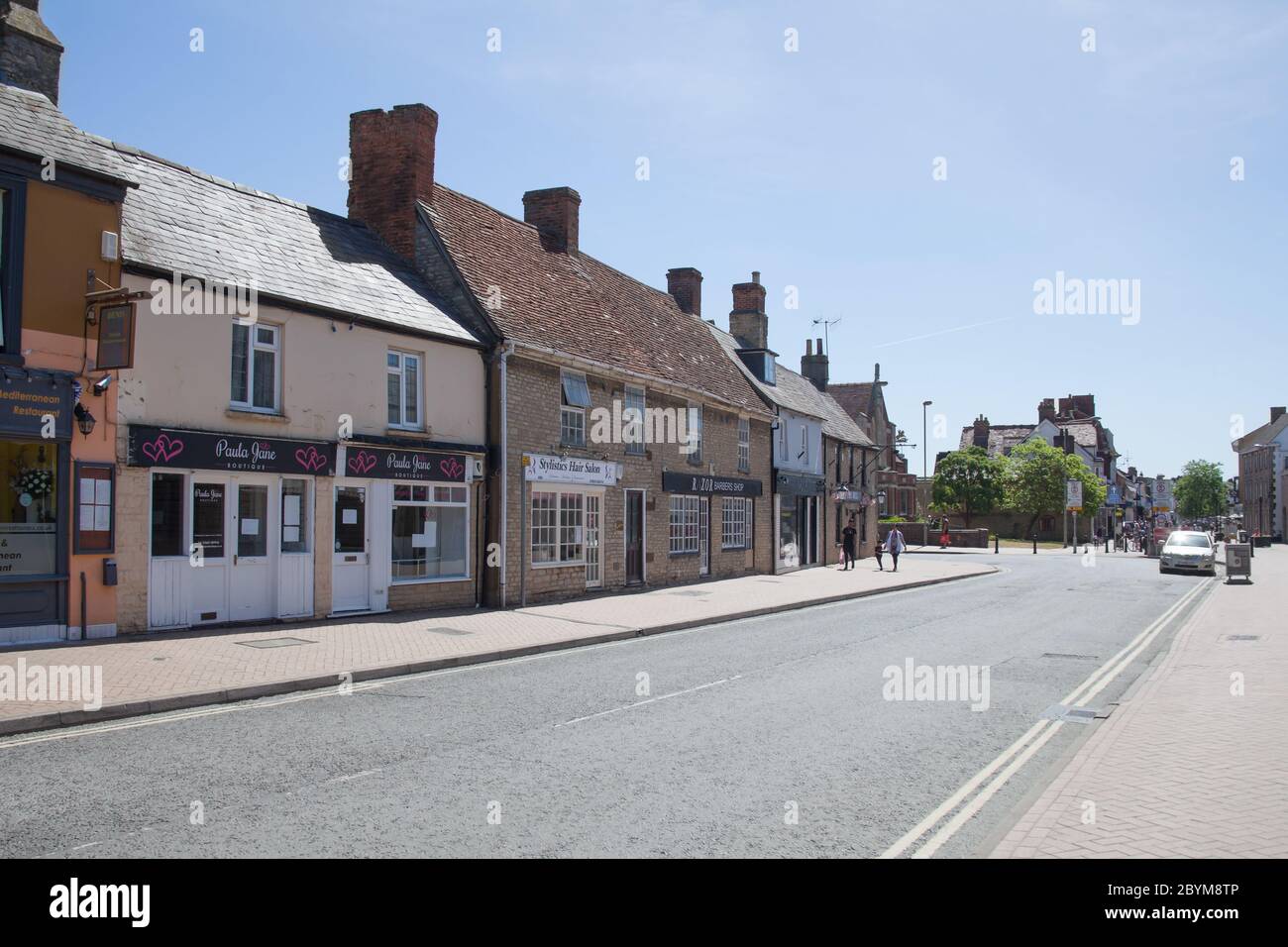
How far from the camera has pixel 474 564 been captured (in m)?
18.9

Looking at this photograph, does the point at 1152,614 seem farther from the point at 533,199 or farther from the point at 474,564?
the point at 533,199

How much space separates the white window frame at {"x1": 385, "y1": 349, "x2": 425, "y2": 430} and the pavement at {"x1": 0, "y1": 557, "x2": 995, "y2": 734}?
3.41 meters

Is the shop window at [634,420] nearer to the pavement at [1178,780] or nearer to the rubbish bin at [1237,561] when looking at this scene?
the pavement at [1178,780]

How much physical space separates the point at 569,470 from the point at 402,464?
477cm

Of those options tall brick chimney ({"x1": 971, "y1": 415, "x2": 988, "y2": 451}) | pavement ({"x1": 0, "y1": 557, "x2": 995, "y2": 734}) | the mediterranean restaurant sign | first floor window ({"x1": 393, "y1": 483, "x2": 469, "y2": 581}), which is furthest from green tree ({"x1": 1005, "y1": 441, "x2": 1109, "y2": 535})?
first floor window ({"x1": 393, "y1": 483, "x2": 469, "y2": 581})

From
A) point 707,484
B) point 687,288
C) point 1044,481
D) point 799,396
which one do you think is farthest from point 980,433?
point 707,484

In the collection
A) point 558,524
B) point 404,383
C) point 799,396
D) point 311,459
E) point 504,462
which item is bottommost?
point 558,524

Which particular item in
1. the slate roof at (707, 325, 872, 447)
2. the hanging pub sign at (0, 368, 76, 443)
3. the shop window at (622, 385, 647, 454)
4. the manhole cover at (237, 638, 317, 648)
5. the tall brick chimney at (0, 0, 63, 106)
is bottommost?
the manhole cover at (237, 638, 317, 648)

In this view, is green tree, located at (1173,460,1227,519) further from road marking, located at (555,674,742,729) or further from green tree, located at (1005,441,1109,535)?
road marking, located at (555,674,742,729)

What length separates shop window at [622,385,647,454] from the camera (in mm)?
23703

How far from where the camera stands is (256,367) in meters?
15.2

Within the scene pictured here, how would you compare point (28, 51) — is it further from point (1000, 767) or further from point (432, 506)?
point (1000, 767)

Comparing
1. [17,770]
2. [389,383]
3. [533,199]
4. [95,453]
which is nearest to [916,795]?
[17,770]
